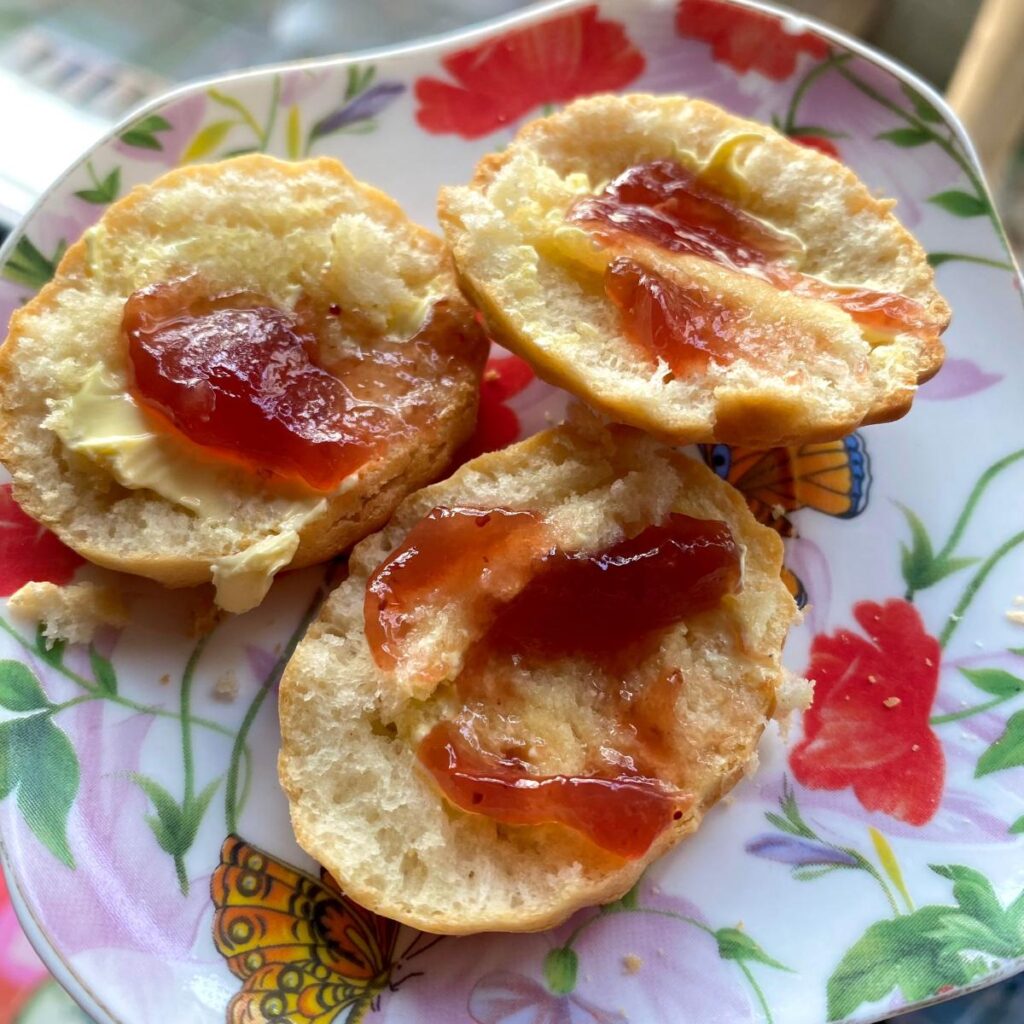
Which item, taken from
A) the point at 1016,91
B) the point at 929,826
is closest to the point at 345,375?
the point at 929,826

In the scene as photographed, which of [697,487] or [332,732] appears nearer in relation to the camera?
[332,732]

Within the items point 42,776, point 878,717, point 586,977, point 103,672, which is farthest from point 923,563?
point 42,776

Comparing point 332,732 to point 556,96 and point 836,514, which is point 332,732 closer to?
point 836,514

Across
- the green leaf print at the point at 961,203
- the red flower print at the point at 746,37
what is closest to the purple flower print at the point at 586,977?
the green leaf print at the point at 961,203

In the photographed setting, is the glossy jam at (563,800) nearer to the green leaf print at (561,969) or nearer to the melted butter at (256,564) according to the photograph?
the green leaf print at (561,969)

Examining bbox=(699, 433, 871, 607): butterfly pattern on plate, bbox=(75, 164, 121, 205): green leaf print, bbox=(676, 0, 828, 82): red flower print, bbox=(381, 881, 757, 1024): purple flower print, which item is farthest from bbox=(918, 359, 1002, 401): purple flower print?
bbox=(75, 164, 121, 205): green leaf print

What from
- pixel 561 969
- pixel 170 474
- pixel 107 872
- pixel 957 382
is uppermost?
pixel 957 382

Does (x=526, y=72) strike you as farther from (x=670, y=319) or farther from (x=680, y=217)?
(x=670, y=319)
